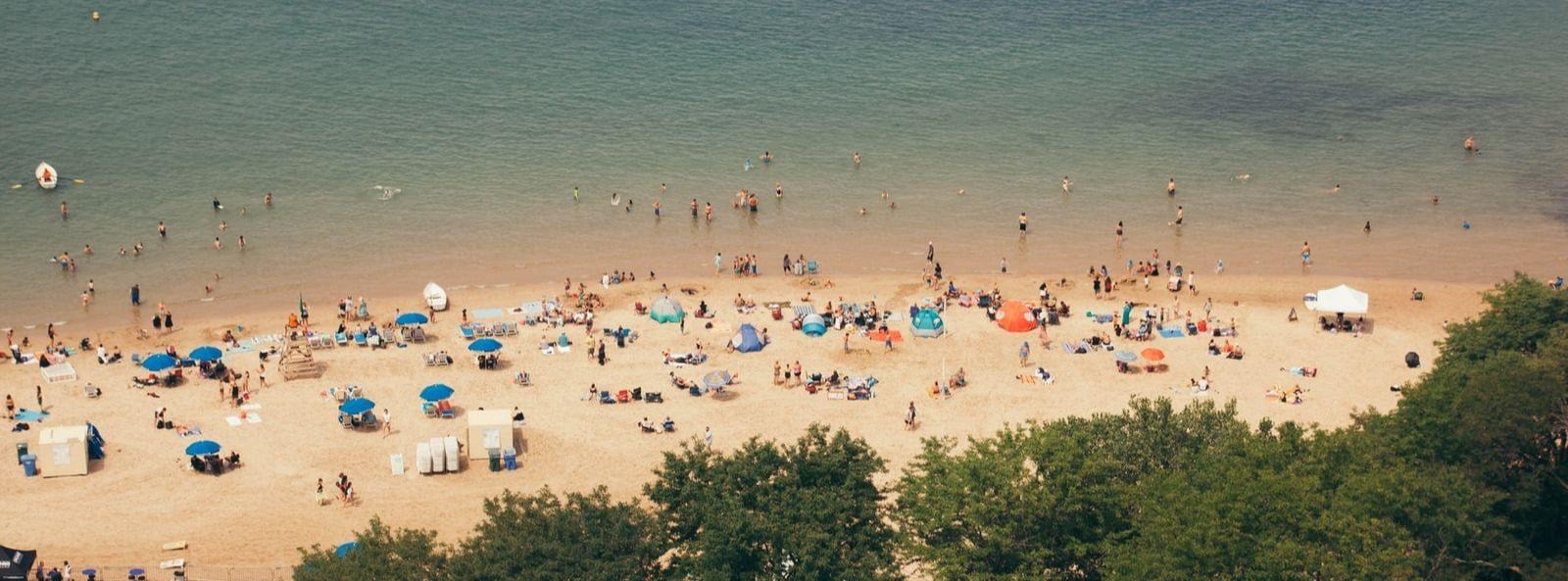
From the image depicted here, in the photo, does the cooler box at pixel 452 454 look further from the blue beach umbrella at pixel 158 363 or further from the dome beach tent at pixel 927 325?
the dome beach tent at pixel 927 325

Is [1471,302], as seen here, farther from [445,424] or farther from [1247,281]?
[445,424]

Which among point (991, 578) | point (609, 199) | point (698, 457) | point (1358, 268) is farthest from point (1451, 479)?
point (609, 199)

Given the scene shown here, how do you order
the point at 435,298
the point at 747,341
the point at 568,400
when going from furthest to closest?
the point at 435,298 < the point at 747,341 < the point at 568,400

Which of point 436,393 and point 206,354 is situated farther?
point 206,354

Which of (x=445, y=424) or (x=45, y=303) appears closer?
(x=445, y=424)

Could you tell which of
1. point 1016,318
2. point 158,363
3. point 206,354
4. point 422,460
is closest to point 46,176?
point 158,363

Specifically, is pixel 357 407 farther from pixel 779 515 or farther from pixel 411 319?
pixel 779 515
